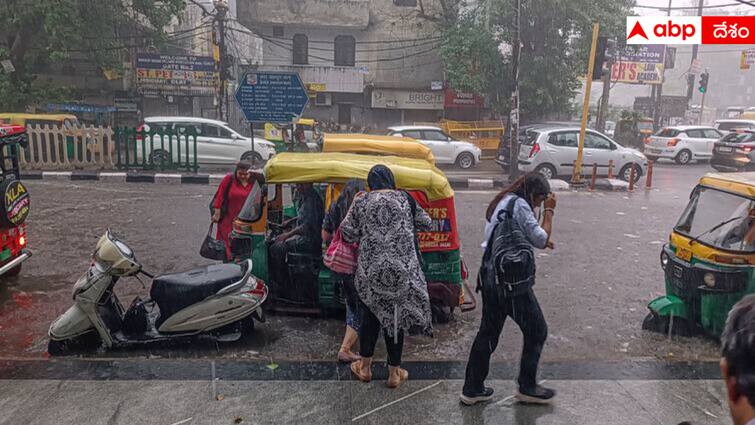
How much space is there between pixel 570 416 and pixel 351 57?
26769 mm

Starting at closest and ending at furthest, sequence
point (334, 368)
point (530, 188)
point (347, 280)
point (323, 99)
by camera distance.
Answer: point (530, 188) < point (347, 280) < point (334, 368) < point (323, 99)

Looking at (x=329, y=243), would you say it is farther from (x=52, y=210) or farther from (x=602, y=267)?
(x=52, y=210)

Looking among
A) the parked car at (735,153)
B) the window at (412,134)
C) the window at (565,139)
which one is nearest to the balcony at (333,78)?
the window at (412,134)

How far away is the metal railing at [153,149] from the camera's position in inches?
586

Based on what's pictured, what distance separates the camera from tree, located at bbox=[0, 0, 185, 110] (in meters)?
16.4

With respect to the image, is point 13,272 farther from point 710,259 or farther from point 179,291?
point 710,259

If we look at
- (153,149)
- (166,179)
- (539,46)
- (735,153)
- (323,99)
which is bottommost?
(166,179)

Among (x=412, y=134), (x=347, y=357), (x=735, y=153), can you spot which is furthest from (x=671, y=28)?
(x=347, y=357)

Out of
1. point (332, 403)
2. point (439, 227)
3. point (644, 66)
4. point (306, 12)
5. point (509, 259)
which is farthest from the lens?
point (644, 66)

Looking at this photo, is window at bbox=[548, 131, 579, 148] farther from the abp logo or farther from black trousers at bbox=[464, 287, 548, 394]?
black trousers at bbox=[464, 287, 548, 394]

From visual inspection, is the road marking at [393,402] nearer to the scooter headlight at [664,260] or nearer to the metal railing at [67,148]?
the scooter headlight at [664,260]

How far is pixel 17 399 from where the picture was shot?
3.94 meters

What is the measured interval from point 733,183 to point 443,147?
1349 cm

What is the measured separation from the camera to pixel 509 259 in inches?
142
